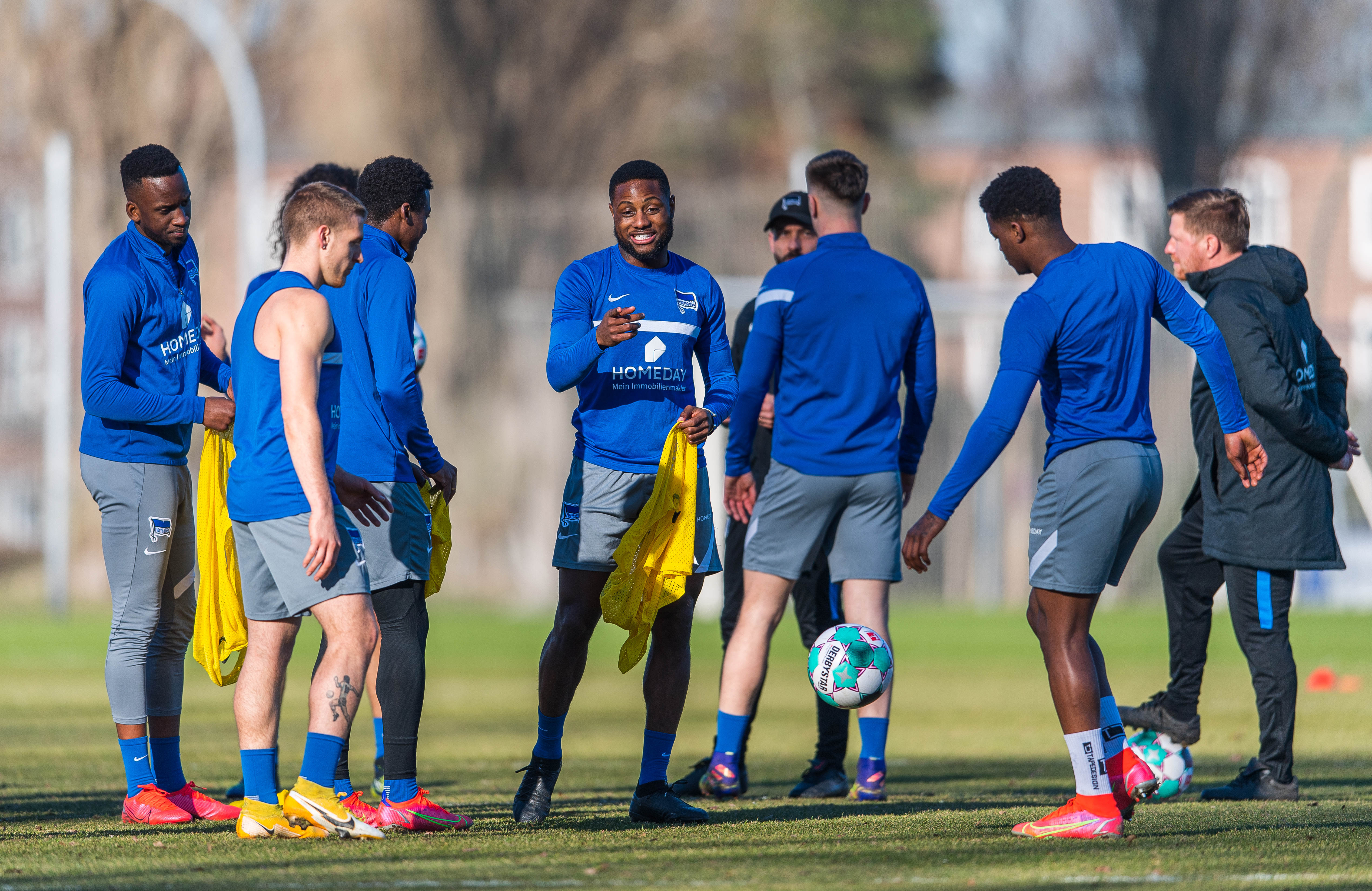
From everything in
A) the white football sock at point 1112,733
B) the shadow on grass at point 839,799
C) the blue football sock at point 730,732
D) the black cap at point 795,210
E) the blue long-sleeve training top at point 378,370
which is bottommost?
the shadow on grass at point 839,799

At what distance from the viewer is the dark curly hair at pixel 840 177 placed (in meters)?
7.22

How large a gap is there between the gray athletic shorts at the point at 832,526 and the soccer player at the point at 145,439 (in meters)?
2.26

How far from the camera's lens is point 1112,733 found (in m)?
6.03

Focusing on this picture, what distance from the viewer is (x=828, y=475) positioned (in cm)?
703

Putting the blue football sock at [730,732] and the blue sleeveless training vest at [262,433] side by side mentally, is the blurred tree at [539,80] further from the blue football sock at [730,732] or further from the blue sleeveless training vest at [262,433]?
the blue sleeveless training vest at [262,433]

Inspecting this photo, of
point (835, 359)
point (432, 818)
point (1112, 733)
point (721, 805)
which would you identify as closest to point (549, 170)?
point (835, 359)

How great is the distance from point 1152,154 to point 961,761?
1814 centimetres

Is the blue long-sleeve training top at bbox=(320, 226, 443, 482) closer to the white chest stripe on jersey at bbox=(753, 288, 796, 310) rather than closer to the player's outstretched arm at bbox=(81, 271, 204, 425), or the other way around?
the player's outstretched arm at bbox=(81, 271, 204, 425)

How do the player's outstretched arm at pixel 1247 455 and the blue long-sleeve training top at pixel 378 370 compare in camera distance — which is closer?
the blue long-sleeve training top at pixel 378 370

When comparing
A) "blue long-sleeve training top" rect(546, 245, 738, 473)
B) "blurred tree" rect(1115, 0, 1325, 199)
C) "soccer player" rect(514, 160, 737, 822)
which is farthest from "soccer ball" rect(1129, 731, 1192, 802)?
"blurred tree" rect(1115, 0, 1325, 199)

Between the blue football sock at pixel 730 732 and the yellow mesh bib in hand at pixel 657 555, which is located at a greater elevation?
the yellow mesh bib in hand at pixel 657 555

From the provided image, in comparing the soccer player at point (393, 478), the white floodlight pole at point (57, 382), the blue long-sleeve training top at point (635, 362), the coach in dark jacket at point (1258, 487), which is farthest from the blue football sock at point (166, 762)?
the white floodlight pole at point (57, 382)

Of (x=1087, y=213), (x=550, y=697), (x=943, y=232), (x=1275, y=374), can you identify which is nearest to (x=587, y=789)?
(x=550, y=697)

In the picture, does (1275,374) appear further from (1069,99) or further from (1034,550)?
(1069,99)
